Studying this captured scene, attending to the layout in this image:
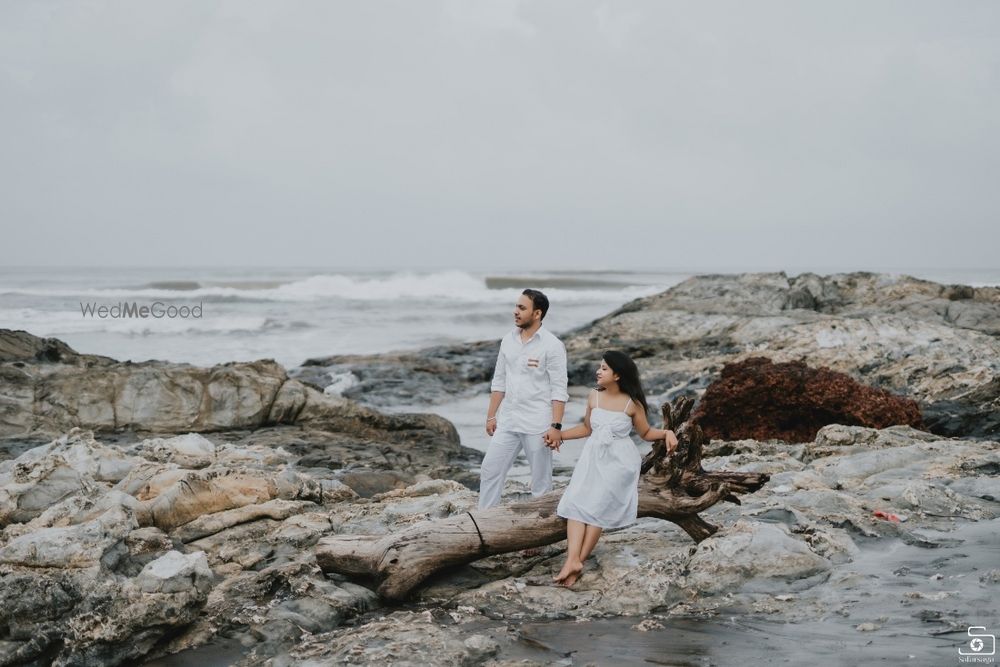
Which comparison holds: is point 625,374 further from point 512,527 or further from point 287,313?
point 287,313

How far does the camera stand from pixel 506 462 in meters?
6.23

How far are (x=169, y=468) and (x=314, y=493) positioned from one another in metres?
1.27

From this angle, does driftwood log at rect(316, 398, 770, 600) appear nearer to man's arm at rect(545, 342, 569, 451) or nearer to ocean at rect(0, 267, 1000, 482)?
man's arm at rect(545, 342, 569, 451)

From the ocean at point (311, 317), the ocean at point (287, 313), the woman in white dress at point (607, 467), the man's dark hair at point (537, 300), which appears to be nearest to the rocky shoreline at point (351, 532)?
the woman in white dress at point (607, 467)

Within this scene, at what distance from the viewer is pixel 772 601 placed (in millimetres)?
4980

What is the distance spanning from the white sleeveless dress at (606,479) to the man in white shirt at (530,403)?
0.58 metres

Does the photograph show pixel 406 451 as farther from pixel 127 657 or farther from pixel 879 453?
pixel 127 657

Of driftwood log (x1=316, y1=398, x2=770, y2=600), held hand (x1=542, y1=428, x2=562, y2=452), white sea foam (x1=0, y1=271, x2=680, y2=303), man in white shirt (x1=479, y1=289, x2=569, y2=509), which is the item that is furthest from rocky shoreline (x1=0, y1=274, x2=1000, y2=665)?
white sea foam (x1=0, y1=271, x2=680, y2=303)

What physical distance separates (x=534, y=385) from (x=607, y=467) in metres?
0.95

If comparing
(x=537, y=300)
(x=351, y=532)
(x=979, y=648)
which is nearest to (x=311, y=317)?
(x=351, y=532)

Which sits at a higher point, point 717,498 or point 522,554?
point 717,498

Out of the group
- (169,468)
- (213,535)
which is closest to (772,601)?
(213,535)

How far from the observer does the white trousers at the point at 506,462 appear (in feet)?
20.4

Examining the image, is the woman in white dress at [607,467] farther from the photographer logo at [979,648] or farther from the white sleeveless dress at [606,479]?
the photographer logo at [979,648]
